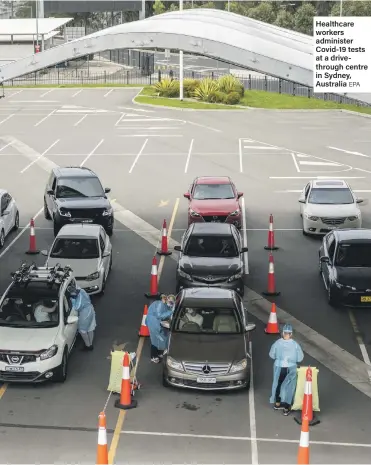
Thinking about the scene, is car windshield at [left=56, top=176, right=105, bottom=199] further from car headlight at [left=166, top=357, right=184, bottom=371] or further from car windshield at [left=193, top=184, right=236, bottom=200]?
car headlight at [left=166, top=357, right=184, bottom=371]

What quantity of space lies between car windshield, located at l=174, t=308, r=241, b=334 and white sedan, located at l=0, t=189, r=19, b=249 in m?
11.3

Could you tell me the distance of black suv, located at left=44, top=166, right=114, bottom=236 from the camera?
29.4 meters

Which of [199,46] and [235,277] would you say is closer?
[235,277]

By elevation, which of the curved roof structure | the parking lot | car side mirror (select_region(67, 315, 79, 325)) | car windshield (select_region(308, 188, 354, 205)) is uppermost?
the curved roof structure

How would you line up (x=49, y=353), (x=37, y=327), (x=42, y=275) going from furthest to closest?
(x=42, y=275) < (x=37, y=327) < (x=49, y=353)

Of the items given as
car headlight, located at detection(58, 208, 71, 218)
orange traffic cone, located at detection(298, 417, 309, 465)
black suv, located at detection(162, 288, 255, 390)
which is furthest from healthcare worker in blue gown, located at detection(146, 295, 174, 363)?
car headlight, located at detection(58, 208, 71, 218)

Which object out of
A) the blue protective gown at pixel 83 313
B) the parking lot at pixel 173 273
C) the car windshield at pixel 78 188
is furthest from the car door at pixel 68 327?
the car windshield at pixel 78 188

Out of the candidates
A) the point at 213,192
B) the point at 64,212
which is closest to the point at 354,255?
the point at 213,192

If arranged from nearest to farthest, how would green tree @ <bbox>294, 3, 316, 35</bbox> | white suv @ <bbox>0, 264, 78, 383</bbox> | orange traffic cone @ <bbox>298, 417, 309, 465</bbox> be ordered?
orange traffic cone @ <bbox>298, 417, 309, 465</bbox> < white suv @ <bbox>0, 264, 78, 383</bbox> < green tree @ <bbox>294, 3, 316, 35</bbox>

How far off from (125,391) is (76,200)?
45.3 ft

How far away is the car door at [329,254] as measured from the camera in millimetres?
23500

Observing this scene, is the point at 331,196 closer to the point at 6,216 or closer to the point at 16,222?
the point at 16,222

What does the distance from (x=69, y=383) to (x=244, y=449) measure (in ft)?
13.7

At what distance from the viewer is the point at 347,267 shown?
23.3 m
